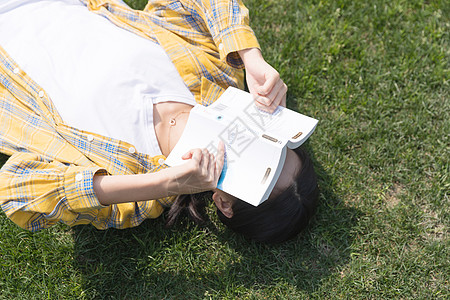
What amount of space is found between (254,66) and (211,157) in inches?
26.1

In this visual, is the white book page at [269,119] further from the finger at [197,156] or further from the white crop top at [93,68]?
the white crop top at [93,68]

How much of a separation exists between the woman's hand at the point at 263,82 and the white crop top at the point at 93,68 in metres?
0.40

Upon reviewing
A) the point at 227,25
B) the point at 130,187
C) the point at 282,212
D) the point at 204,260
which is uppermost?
the point at 227,25

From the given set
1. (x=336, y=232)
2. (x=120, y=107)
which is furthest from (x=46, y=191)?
(x=336, y=232)

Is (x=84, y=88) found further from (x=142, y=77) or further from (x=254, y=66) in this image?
(x=254, y=66)

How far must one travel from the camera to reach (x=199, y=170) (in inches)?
78.5

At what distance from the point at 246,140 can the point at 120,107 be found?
84 centimetres

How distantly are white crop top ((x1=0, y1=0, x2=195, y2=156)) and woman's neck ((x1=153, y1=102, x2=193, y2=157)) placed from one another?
0.04 meters

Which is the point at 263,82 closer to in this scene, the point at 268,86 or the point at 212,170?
the point at 268,86

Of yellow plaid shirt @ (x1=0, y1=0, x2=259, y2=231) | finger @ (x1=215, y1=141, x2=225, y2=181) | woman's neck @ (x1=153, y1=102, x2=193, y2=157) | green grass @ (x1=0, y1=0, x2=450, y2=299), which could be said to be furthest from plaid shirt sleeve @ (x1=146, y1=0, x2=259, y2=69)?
green grass @ (x1=0, y1=0, x2=450, y2=299)

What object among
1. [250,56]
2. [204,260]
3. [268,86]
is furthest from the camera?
[204,260]

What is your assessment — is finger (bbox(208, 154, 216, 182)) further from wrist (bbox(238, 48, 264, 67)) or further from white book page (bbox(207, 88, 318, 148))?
wrist (bbox(238, 48, 264, 67))

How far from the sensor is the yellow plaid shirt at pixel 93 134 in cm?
212

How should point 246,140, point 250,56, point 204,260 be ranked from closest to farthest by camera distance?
1. point 246,140
2. point 250,56
3. point 204,260
